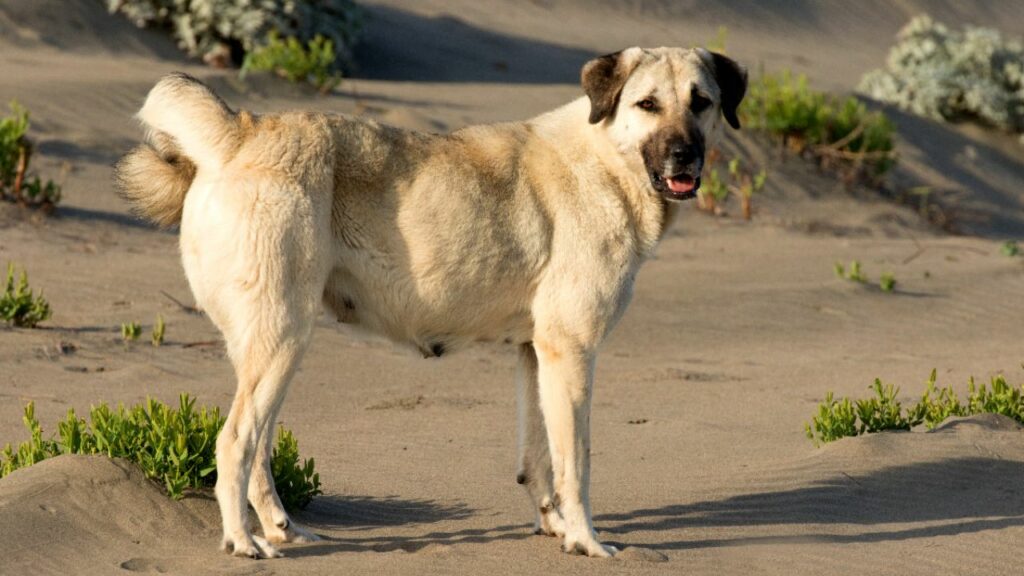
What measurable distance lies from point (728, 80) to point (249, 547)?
9.86ft

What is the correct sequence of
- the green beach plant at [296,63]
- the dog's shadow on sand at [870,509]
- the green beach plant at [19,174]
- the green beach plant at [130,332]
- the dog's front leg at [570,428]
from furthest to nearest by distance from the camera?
the green beach plant at [296,63]
the green beach plant at [19,174]
the green beach plant at [130,332]
the dog's shadow on sand at [870,509]
the dog's front leg at [570,428]

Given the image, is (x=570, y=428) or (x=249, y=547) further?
(x=570, y=428)

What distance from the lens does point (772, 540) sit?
6.70 m

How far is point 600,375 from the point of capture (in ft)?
35.0

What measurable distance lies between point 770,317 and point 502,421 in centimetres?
403

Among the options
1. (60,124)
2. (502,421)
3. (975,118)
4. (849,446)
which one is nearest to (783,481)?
(849,446)

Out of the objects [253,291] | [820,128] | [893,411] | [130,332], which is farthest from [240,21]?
[253,291]

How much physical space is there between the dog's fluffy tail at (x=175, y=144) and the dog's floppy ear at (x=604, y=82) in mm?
1569

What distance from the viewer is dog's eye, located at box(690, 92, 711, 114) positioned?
20.9ft

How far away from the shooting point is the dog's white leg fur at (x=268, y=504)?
6.09 metres

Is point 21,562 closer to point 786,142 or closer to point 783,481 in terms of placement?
point 783,481

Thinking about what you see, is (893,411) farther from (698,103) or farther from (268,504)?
(268,504)

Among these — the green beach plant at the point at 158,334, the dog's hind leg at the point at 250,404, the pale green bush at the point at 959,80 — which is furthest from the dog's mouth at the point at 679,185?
the pale green bush at the point at 959,80

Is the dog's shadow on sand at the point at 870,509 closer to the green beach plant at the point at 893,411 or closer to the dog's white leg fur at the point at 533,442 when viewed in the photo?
the dog's white leg fur at the point at 533,442
